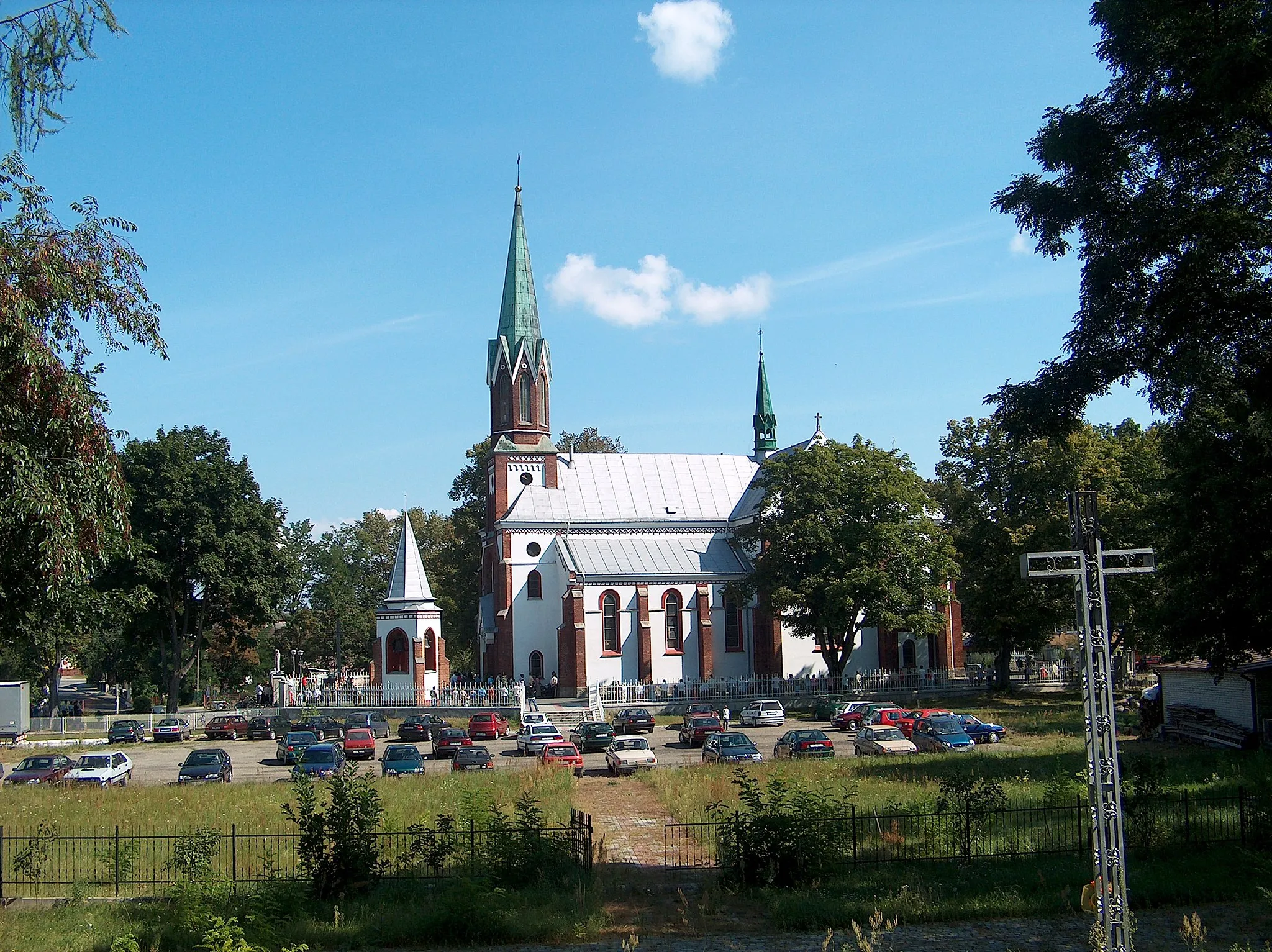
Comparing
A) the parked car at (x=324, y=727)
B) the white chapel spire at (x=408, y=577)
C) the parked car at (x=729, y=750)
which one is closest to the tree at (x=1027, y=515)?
the parked car at (x=729, y=750)

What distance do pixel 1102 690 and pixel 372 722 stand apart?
4135 centimetres

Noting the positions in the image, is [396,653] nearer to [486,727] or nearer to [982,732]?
[486,727]

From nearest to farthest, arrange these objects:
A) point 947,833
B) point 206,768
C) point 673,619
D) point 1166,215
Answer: point 1166,215 → point 947,833 → point 206,768 → point 673,619

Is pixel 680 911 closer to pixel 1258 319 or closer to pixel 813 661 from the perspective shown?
pixel 1258 319

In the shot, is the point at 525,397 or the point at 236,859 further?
the point at 525,397

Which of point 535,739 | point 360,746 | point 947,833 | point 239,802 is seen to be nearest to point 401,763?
point 535,739

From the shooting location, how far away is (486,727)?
1773 inches

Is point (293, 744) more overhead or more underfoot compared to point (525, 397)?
more underfoot

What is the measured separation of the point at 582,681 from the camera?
57.6 m

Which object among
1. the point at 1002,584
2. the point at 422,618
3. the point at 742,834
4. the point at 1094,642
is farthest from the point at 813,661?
the point at 1094,642

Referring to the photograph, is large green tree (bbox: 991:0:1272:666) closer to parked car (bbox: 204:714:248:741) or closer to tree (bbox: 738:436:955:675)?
tree (bbox: 738:436:955:675)

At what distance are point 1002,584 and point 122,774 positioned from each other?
3820 centimetres

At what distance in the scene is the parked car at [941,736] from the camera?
3509cm

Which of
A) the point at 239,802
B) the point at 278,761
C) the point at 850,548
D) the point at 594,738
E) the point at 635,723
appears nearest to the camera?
the point at 239,802
